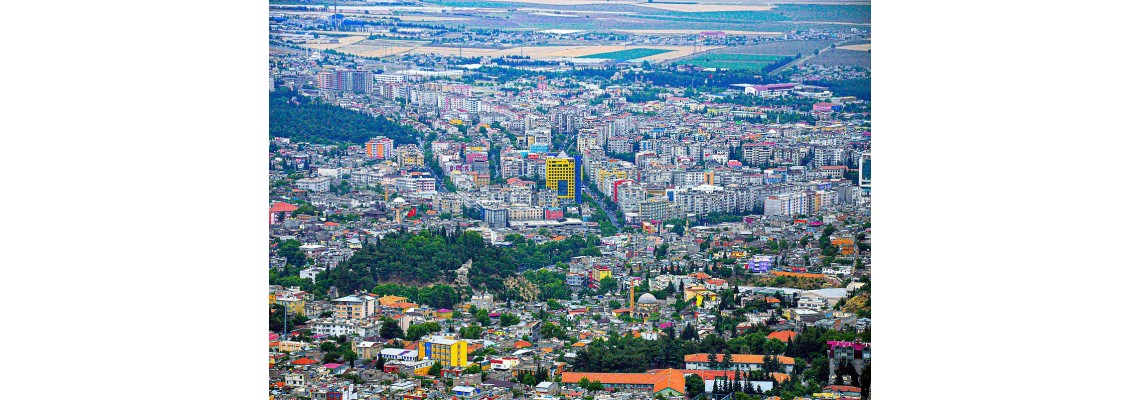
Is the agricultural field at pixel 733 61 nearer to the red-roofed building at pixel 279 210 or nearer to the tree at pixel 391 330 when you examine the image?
the tree at pixel 391 330

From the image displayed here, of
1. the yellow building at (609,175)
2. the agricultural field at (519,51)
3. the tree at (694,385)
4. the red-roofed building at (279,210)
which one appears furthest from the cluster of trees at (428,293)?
the tree at (694,385)

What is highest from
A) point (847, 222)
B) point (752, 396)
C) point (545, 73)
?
point (545, 73)

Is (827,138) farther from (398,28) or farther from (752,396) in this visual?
(398,28)

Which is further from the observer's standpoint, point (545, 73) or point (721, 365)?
point (545, 73)

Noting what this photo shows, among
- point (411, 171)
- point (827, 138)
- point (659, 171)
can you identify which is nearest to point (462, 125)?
point (411, 171)

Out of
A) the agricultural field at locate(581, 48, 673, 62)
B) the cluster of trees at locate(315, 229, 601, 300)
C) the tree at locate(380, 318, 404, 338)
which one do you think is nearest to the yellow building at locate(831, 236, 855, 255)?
the cluster of trees at locate(315, 229, 601, 300)

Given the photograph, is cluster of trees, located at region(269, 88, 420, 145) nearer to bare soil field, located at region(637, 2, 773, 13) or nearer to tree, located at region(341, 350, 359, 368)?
tree, located at region(341, 350, 359, 368)

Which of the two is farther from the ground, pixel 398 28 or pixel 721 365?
pixel 398 28
